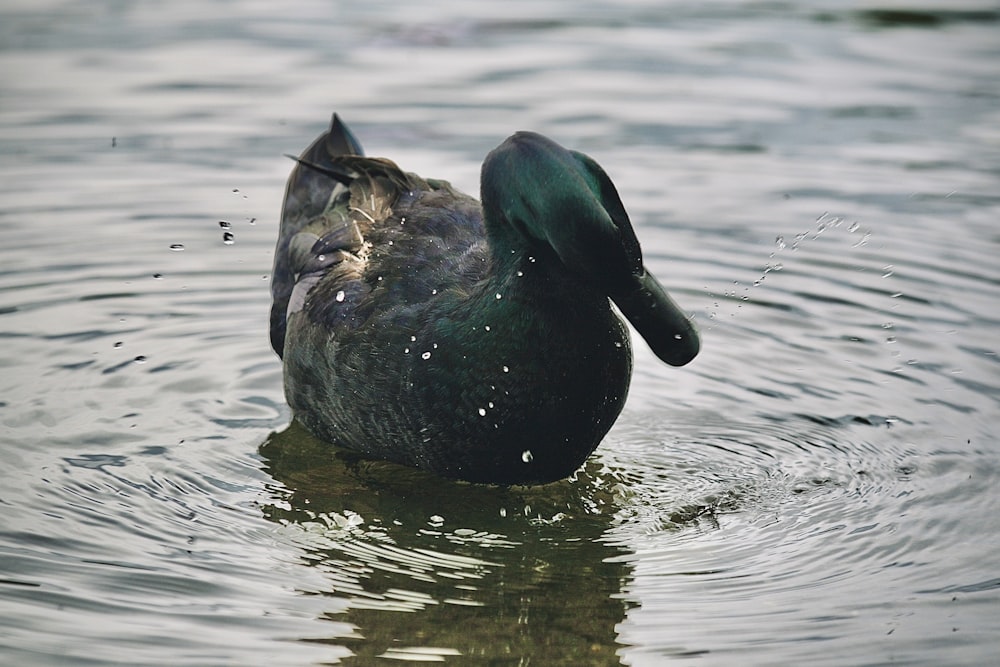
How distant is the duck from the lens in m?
5.26

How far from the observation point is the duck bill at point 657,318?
17.4 ft

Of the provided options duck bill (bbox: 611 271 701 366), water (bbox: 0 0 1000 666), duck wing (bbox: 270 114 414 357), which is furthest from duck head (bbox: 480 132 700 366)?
duck wing (bbox: 270 114 414 357)

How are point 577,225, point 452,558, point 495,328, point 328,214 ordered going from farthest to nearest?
point 328,214 → point 495,328 → point 452,558 → point 577,225

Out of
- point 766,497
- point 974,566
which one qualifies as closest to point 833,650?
point 974,566

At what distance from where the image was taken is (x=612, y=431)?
6.55 m

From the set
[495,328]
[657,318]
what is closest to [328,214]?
[495,328]

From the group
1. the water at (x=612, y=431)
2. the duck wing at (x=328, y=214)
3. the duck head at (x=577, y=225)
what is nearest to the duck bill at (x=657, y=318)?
the duck head at (x=577, y=225)

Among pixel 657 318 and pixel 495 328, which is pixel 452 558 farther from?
pixel 657 318

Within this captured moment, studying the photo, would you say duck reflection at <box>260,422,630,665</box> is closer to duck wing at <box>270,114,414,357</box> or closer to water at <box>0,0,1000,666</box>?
water at <box>0,0,1000,666</box>

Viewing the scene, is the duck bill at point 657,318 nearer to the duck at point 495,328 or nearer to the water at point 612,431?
the duck at point 495,328

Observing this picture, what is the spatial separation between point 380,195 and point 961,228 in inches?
158

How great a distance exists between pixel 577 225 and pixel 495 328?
58cm

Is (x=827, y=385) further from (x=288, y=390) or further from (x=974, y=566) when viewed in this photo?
(x=288, y=390)

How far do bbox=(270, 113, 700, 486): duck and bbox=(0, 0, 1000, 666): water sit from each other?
0.97 ft
